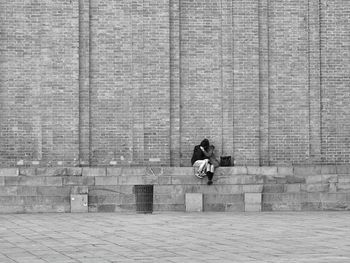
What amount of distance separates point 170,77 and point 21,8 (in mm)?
4489

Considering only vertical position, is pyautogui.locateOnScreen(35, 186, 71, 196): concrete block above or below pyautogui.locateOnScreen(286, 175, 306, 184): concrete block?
below

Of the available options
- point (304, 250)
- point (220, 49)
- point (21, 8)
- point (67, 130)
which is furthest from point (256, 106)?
point (304, 250)

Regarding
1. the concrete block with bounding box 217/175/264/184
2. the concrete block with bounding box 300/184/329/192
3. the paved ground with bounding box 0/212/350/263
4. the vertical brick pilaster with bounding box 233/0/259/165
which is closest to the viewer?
the paved ground with bounding box 0/212/350/263

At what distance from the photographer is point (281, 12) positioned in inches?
914

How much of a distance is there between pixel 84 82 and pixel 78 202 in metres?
3.31

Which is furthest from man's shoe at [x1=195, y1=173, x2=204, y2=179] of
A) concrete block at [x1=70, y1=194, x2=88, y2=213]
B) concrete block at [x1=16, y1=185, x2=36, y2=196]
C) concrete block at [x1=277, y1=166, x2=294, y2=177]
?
concrete block at [x1=16, y1=185, x2=36, y2=196]

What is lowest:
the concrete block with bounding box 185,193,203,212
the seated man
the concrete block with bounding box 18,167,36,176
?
the concrete block with bounding box 185,193,203,212

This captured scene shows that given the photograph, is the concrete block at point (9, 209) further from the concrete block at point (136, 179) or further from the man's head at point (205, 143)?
the man's head at point (205, 143)

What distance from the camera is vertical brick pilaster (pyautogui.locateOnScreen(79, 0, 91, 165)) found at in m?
22.3

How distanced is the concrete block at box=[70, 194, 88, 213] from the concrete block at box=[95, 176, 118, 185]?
521mm

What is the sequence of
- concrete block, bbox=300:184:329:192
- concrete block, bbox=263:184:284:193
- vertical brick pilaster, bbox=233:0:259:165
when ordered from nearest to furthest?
concrete block, bbox=263:184:284:193 → concrete block, bbox=300:184:329:192 → vertical brick pilaster, bbox=233:0:259:165

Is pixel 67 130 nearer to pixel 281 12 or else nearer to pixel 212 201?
pixel 212 201

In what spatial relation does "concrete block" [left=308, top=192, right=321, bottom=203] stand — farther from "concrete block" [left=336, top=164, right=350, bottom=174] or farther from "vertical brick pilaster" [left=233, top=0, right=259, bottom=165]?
"vertical brick pilaster" [left=233, top=0, right=259, bottom=165]

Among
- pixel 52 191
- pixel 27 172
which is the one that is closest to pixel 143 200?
pixel 52 191
